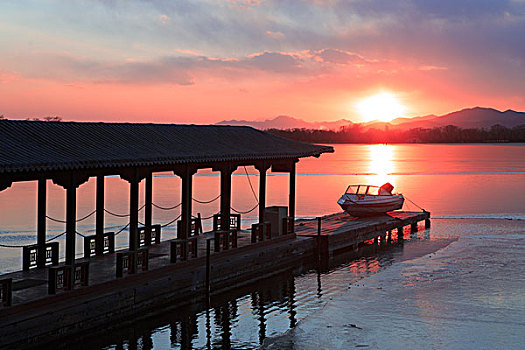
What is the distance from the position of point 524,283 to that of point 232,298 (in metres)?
10.5

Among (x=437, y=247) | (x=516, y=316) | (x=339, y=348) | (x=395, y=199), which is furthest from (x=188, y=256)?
(x=395, y=199)

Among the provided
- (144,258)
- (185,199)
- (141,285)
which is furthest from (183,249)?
(141,285)

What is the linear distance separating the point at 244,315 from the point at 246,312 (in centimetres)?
33

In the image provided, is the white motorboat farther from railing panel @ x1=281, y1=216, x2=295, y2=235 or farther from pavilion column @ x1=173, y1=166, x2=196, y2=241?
pavilion column @ x1=173, y1=166, x2=196, y2=241

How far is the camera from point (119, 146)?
57.2 feet

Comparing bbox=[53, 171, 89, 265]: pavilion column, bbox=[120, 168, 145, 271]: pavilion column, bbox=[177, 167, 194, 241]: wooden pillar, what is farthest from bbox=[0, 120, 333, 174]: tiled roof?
bbox=[177, 167, 194, 241]: wooden pillar

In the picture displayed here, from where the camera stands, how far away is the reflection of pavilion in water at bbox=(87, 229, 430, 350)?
15844 mm

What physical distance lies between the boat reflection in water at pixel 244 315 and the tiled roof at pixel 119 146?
13.6ft

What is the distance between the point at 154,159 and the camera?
1739cm

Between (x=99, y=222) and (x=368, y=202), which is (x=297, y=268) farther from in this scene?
(x=368, y=202)

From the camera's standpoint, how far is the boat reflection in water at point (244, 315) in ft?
51.4

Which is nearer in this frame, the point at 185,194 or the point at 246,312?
the point at 246,312

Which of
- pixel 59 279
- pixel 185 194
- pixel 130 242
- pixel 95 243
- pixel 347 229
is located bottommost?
pixel 347 229

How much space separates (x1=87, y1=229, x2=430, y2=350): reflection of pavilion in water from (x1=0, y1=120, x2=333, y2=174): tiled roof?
14.0ft
